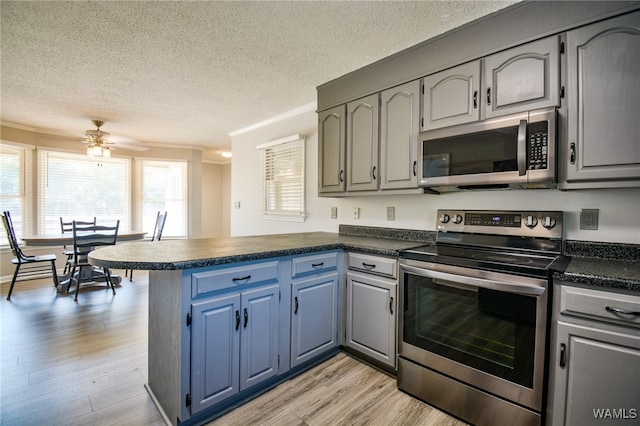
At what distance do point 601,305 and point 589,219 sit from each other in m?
0.72

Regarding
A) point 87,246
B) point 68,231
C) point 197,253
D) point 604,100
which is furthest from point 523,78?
point 68,231

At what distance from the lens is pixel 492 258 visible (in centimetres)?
169

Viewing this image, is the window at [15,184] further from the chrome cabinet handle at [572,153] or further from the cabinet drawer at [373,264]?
the chrome cabinet handle at [572,153]

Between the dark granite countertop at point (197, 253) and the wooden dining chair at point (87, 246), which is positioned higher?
the dark granite countertop at point (197, 253)

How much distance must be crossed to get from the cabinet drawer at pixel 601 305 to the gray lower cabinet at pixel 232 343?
156 centimetres

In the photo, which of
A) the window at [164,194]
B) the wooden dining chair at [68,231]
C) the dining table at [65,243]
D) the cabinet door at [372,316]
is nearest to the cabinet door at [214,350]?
the cabinet door at [372,316]

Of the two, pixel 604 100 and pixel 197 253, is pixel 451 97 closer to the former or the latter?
pixel 604 100

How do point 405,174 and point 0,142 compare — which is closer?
point 405,174

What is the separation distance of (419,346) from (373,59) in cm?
226

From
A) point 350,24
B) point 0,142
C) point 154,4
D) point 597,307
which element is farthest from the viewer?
point 0,142

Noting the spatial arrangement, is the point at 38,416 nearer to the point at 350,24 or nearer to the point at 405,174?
the point at 405,174

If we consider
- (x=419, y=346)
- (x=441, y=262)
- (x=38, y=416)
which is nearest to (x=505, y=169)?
(x=441, y=262)

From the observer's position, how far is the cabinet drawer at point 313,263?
2.06 metres

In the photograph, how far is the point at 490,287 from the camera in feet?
5.04
